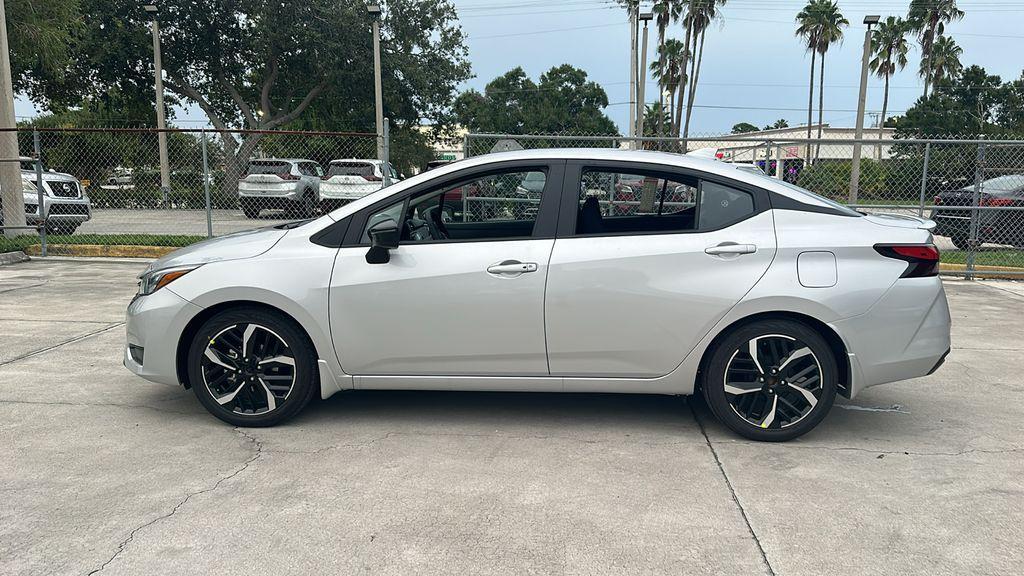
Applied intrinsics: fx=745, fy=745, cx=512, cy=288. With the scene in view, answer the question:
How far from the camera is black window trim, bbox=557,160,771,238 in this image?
13.6 ft

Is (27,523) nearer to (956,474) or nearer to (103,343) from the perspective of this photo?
(103,343)

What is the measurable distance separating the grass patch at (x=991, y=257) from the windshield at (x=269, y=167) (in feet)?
37.1

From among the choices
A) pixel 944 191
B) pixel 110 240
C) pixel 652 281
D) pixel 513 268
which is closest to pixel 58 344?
pixel 513 268

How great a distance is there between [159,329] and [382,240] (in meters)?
1.40

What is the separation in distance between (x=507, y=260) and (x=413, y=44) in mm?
27493

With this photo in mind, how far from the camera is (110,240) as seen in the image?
41.5ft

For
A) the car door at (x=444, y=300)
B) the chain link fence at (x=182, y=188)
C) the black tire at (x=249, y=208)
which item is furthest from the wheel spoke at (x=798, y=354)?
the black tire at (x=249, y=208)

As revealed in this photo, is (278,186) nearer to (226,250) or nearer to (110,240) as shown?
(110,240)

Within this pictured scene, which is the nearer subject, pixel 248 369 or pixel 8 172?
pixel 248 369

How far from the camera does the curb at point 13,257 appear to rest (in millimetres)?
11377

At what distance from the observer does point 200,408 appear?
4703 mm

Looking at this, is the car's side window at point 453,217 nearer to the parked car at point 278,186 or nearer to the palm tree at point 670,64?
the parked car at point 278,186

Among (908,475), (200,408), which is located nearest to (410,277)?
(200,408)

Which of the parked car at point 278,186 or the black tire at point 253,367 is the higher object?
the parked car at point 278,186
